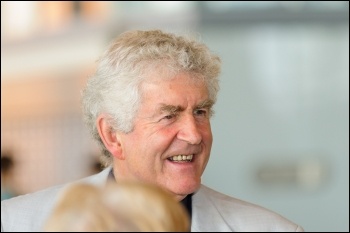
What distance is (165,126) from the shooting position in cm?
325

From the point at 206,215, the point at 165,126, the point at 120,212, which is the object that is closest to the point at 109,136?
the point at 165,126

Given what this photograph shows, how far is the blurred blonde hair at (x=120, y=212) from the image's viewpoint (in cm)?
189

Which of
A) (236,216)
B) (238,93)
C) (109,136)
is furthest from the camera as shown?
(238,93)

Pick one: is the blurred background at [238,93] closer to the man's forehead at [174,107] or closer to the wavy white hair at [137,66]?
the wavy white hair at [137,66]

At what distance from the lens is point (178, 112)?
324cm

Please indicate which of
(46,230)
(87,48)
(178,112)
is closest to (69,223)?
(46,230)

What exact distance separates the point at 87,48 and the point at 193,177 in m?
3.67

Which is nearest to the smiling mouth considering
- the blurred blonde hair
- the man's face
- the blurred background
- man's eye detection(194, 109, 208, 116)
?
the man's face

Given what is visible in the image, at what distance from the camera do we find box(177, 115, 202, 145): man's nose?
322cm

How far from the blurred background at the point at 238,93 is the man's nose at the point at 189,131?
3.60 m

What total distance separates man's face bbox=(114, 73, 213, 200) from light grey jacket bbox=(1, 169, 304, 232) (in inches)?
3.4

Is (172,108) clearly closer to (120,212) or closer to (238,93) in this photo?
(120,212)

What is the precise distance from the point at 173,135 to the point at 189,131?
0.05m

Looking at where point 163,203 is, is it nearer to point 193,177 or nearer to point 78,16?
point 193,177
